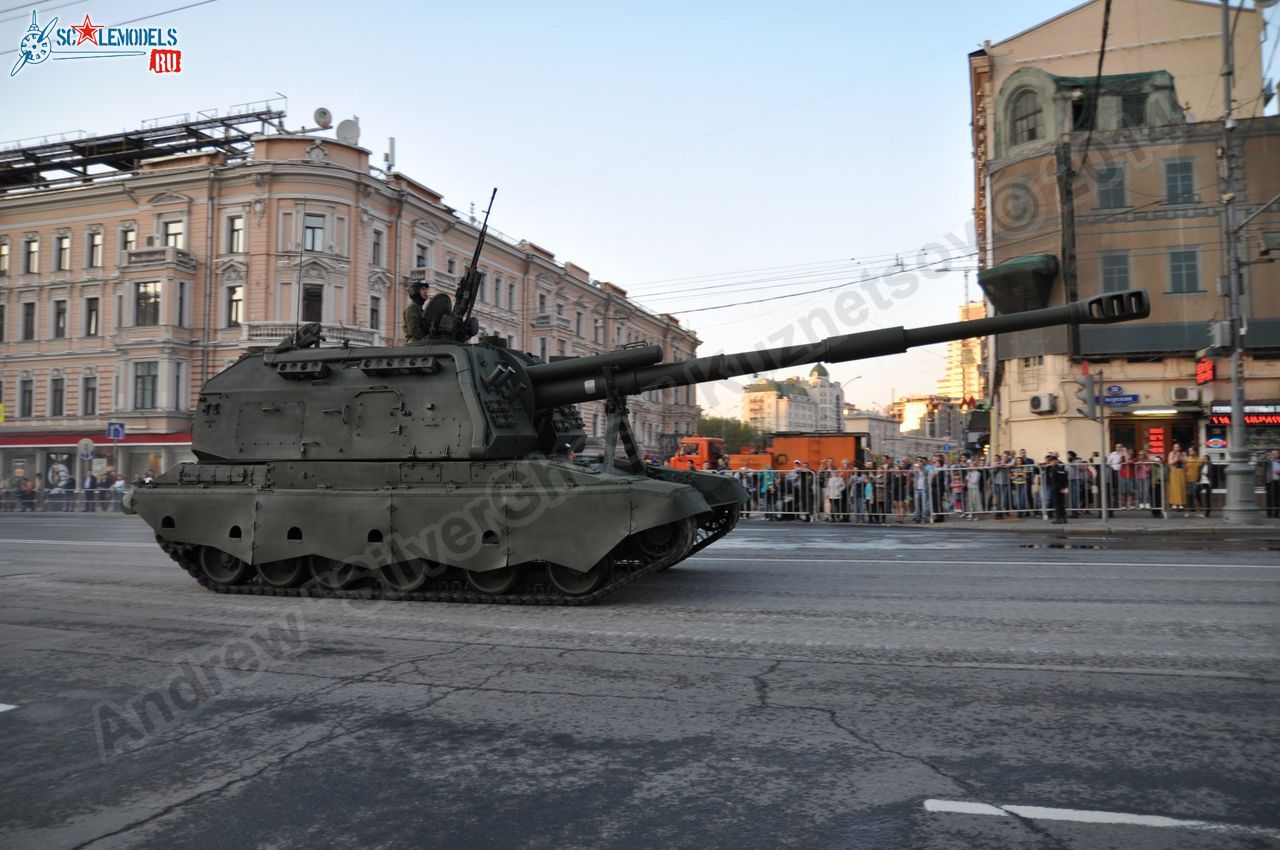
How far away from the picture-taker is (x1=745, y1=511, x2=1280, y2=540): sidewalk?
16344 millimetres

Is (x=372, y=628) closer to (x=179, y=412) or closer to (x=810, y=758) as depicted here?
(x=810, y=758)

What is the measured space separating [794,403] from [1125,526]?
5781 inches

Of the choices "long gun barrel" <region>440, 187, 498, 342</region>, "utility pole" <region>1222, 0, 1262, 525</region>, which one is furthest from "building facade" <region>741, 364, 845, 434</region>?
"long gun barrel" <region>440, 187, 498, 342</region>

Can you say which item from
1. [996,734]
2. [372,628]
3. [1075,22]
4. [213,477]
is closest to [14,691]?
[372,628]

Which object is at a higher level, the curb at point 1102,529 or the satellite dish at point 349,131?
the satellite dish at point 349,131

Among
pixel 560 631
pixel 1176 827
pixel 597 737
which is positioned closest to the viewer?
pixel 1176 827

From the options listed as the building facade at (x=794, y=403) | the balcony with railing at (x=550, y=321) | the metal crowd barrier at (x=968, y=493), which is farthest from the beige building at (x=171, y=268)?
the building facade at (x=794, y=403)

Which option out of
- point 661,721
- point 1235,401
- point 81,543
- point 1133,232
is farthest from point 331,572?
point 1133,232

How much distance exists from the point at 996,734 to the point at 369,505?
622cm

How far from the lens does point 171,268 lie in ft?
124

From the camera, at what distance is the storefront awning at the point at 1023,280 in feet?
87.2

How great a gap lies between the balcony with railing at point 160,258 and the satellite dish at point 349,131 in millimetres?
8202

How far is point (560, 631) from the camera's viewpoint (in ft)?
23.2

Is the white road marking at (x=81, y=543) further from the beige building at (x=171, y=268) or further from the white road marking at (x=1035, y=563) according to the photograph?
the beige building at (x=171, y=268)
